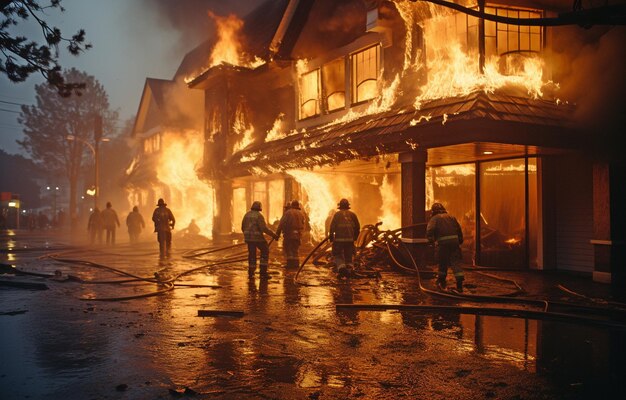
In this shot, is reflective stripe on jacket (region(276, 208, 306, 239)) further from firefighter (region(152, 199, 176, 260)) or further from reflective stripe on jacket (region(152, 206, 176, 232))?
reflective stripe on jacket (region(152, 206, 176, 232))

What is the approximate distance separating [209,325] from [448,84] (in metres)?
8.55

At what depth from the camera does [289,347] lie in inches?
243

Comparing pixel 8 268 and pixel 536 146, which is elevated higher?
pixel 536 146

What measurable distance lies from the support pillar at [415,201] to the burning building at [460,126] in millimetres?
33

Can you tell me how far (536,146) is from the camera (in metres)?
11.9

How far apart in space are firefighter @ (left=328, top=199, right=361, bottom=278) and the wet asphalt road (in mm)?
1552

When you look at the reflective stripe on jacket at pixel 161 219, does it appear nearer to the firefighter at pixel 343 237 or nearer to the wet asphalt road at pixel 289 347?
the wet asphalt road at pixel 289 347

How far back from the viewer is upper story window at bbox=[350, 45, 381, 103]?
15922 millimetres

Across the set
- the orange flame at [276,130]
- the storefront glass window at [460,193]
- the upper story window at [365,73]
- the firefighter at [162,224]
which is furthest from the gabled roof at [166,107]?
the storefront glass window at [460,193]

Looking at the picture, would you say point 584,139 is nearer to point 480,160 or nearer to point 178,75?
point 480,160

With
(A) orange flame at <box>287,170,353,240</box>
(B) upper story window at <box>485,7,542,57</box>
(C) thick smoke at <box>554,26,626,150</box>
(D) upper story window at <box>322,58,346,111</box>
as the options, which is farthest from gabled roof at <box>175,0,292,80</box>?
(C) thick smoke at <box>554,26,626,150</box>

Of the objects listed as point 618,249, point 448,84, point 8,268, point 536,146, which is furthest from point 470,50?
point 8,268

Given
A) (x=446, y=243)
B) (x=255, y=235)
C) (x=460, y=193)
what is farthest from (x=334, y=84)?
(x=446, y=243)

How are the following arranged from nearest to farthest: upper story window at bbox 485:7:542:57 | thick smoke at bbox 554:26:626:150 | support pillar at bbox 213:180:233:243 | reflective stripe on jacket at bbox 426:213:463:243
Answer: reflective stripe on jacket at bbox 426:213:463:243
thick smoke at bbox 554:26:626:150
upper story window at bbox 485:7:542:57
support pillar at bbox 213:180:233:243
